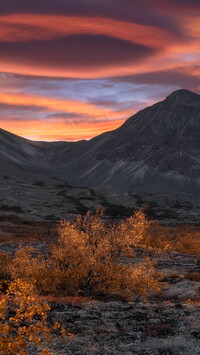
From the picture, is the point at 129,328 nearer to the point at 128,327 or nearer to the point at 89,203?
the point at 128,327

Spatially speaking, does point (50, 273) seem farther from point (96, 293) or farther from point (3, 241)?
point (3, 241)

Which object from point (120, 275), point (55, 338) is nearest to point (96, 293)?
point (120, 275)

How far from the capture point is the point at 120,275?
17625 mm

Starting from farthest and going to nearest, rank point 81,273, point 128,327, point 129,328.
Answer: point 81,273, point 128,327, point 129,328

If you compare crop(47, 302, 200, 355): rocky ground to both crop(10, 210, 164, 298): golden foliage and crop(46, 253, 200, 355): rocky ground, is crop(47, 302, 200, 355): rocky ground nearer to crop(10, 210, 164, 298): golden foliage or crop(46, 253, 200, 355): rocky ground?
crop(46, 253, 200, 355): rocky ground

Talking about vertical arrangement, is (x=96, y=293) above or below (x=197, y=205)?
above

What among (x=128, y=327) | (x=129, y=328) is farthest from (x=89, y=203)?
(x=129, y=328)

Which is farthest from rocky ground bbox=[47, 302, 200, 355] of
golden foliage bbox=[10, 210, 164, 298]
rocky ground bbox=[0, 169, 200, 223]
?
rocky ground bbox=[0, 169, 200, 223]

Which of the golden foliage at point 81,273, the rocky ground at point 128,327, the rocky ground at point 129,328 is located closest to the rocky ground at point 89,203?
the golden foliage at point 81,273

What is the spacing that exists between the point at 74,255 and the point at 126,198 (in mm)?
156762

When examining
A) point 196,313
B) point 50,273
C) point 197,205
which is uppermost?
point 50,273

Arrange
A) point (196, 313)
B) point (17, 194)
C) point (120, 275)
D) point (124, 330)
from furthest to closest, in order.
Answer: point (17, 194), point (120, 275), point (196, 313), point (124, 330)

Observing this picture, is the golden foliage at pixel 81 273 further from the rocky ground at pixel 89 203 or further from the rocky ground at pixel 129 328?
the rocky ground at pixel 89 203

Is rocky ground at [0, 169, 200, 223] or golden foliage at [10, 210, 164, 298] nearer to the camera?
golden foliage at [10, 210, 164, 298]
